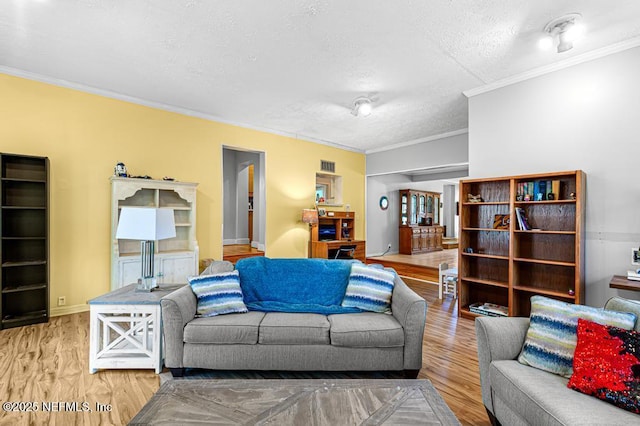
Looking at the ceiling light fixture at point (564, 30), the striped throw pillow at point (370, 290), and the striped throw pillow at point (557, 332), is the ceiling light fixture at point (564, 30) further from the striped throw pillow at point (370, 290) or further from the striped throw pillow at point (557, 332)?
the striped throw pillow at point (370, 290)

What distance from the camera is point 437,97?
411 cm

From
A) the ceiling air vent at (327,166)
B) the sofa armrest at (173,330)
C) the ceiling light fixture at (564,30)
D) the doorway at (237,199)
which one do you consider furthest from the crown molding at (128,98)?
the ceiling light fixture at (564,30)

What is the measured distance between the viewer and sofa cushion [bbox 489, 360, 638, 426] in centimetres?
125

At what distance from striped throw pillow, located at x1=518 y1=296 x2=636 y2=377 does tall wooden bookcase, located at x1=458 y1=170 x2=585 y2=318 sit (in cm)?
157

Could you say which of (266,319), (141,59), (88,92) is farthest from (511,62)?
(88,92)

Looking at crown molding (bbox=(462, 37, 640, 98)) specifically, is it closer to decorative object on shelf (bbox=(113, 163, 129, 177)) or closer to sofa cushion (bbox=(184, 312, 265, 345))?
sofa cushion (bbox=(184, 312, 265, 345))

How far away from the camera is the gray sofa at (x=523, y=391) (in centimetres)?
127

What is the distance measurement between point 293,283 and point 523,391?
6.22ft

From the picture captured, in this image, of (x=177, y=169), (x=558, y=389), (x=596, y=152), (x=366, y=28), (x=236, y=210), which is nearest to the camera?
(x=558, y=389)

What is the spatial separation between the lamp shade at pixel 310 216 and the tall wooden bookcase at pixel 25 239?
12.4 feet

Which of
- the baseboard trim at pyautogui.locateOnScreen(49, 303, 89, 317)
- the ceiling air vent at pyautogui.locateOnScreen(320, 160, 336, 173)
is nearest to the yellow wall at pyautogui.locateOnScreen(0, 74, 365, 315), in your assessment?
the baseboard trim at pyautogui.locateOnScreen(49, 303, 89, 317)

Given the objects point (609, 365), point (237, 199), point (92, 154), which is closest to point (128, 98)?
point (92, 154)

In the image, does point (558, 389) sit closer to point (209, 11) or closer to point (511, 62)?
point (511, 62)

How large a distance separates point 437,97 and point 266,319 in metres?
3.61
